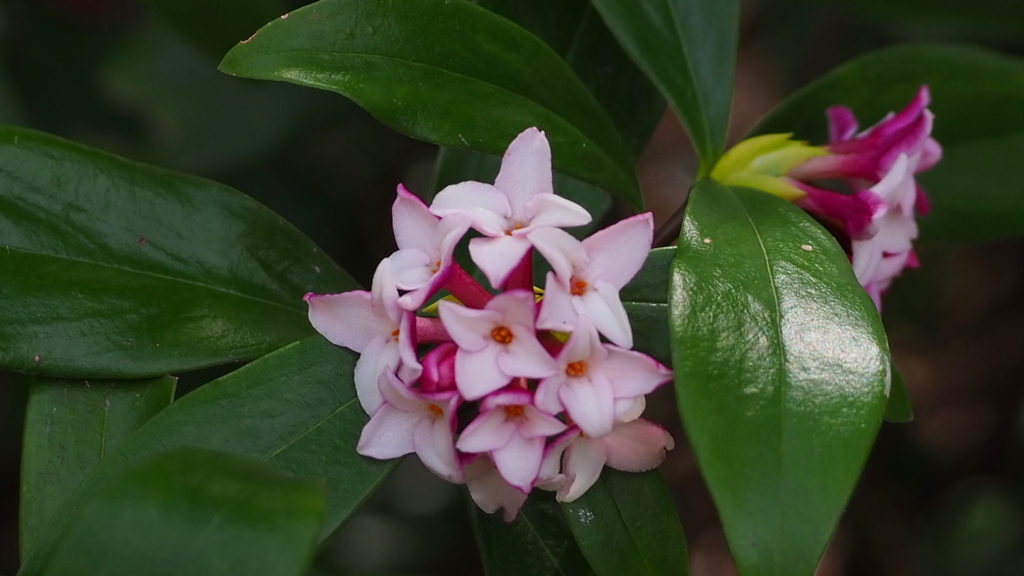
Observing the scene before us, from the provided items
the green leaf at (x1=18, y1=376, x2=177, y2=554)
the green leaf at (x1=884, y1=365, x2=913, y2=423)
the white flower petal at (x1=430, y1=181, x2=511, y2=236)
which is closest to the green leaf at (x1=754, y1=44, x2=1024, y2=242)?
the green leaf at (x1=884, y1=365, x2=913, y2=423)

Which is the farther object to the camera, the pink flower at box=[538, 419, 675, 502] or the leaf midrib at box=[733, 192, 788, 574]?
the pink flower at box=[538, 419, 675, 502]

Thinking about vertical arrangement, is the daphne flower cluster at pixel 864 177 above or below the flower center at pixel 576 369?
above

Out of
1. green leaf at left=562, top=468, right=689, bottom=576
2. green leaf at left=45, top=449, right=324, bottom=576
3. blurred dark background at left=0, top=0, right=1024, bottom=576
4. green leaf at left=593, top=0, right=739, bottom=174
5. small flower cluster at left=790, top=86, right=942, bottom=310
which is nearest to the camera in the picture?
green leaf at left=45, top=449, right=324, bottom=576

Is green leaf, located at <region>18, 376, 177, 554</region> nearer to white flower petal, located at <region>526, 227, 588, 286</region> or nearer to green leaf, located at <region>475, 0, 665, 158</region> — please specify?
white flower petal, located at <region>526, 227, 588, 286</region>

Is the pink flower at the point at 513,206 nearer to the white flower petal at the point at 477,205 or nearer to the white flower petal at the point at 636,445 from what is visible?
the white flower petal at the point at 477,205

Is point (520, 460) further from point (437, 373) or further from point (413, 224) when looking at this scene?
point (413, 224)

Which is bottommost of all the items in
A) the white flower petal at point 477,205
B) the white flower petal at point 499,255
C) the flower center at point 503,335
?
the flower center at point 503,335

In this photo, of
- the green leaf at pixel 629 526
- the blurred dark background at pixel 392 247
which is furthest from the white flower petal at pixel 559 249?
the blurred dark background at pixel 392 247
